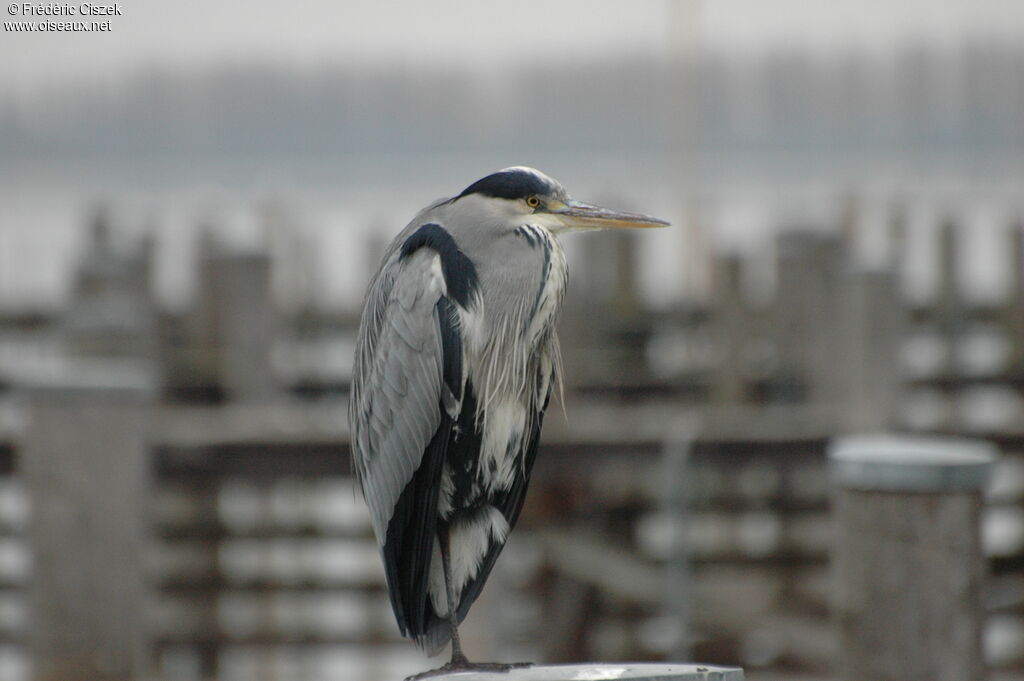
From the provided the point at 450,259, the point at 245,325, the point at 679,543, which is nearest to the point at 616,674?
the point at 450,259

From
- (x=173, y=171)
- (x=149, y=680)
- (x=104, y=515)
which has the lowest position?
(x=149, y=680)

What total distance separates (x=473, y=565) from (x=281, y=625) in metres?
4.10

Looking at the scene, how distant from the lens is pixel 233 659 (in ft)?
21.4

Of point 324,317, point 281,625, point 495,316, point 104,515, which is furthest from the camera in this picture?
point 324,317

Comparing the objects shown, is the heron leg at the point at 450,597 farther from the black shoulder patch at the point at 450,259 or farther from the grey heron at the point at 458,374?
the black shoulder patch at the point at 450,259

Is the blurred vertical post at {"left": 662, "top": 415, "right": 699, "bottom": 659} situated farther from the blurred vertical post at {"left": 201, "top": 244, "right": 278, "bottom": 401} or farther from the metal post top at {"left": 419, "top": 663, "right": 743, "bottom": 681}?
the blurred vertical post at {"left": 201, "top": 244, "right": 278, "bottom": 401}

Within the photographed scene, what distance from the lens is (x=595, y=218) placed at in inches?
106

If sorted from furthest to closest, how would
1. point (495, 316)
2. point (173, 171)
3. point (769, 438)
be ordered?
1. point (173, 171)
2. point (769, 438)
3. point (495, 316)

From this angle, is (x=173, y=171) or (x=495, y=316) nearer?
(x=495, y=316)

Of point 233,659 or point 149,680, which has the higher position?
point 149,680

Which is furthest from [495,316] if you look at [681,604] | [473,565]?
[681,604]

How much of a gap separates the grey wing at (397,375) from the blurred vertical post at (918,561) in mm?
1233

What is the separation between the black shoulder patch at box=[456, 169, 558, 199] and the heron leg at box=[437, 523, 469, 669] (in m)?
0.70

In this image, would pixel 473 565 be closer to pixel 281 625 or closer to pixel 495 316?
pixel 495 316
